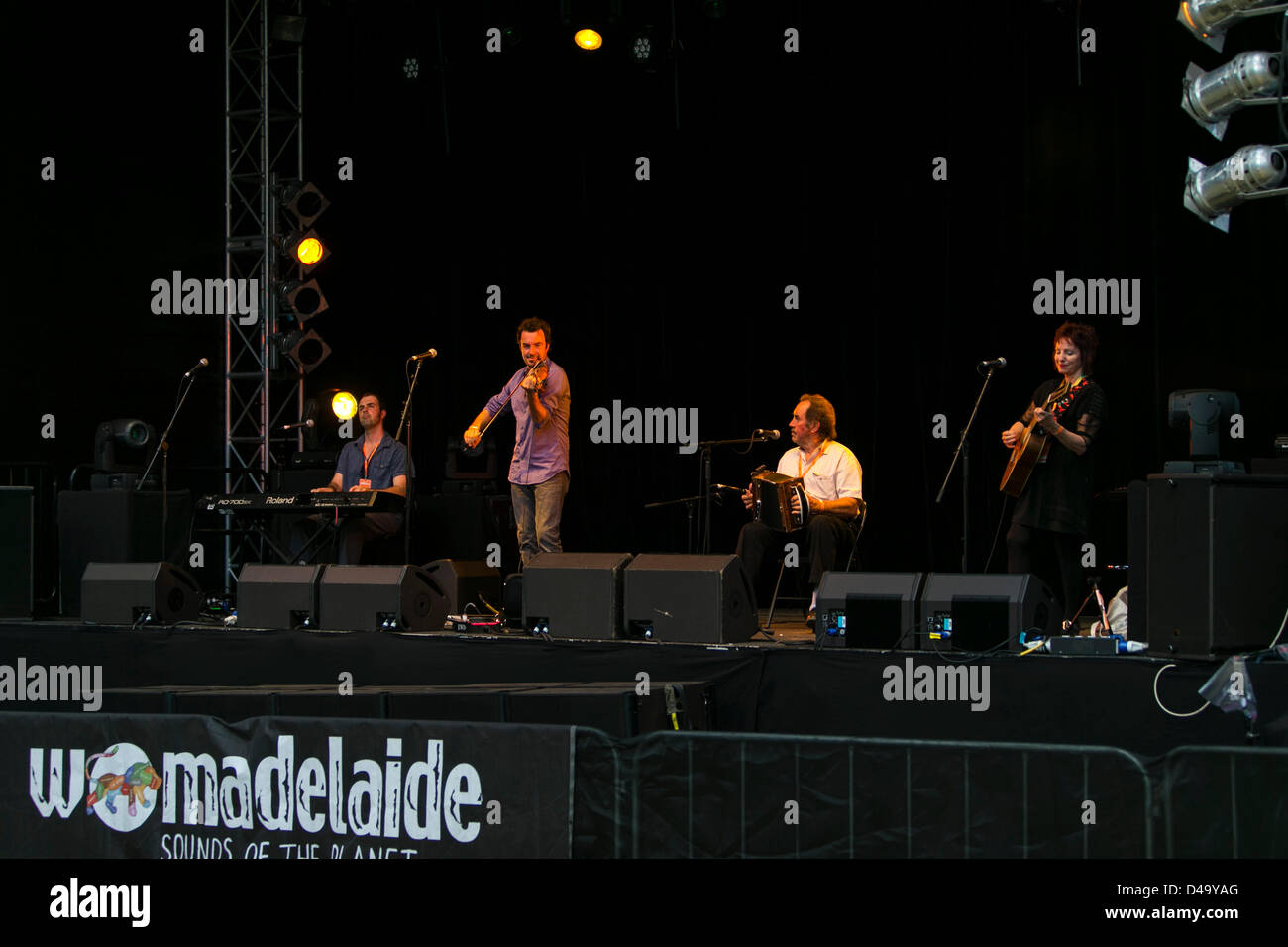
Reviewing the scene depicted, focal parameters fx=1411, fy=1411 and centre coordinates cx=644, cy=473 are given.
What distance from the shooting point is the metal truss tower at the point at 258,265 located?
1015 cm

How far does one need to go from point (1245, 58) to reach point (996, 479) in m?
4.20

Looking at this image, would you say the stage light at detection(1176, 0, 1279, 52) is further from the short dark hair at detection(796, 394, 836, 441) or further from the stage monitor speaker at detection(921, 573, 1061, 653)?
the short dark hair at detection(796, 394, 836, 441)

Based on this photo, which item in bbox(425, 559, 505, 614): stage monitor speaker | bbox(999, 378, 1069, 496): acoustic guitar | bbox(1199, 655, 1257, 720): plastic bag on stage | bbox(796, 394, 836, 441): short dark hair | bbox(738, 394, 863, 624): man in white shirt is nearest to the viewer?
bbox(1199, 655, 1257, 720): plastic bag on stage

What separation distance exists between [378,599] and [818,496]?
2.58m

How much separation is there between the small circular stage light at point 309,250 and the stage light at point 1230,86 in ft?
20.4

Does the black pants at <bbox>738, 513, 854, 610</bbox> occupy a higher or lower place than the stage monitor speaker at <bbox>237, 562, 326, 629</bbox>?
higher

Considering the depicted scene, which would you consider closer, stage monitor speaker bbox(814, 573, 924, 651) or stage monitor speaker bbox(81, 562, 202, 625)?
stage monitor speaker bbox(814, 573, 924, 651)

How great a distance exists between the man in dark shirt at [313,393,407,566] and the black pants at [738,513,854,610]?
235cm

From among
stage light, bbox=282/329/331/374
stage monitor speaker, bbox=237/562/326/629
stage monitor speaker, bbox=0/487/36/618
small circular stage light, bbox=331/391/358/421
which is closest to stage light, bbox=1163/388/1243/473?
stage monitor speaker, bbox=237/562/326/629

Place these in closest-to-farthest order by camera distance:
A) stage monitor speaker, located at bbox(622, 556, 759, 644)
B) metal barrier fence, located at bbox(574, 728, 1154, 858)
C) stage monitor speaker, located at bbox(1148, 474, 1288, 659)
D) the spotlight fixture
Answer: metal barrier fence, located at bbox(574, 728, 1154, 858) → stage monitor speaker, located at bbox(1148, 474, 1288, 659) → stage monitor speaker, located at bbox(622, 556, 759, 644) → the spotlight fixture

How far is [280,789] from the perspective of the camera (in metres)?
4.70

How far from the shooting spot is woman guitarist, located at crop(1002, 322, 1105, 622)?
708 cm

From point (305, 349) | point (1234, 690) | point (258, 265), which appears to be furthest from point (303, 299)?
point (1234, 690)
